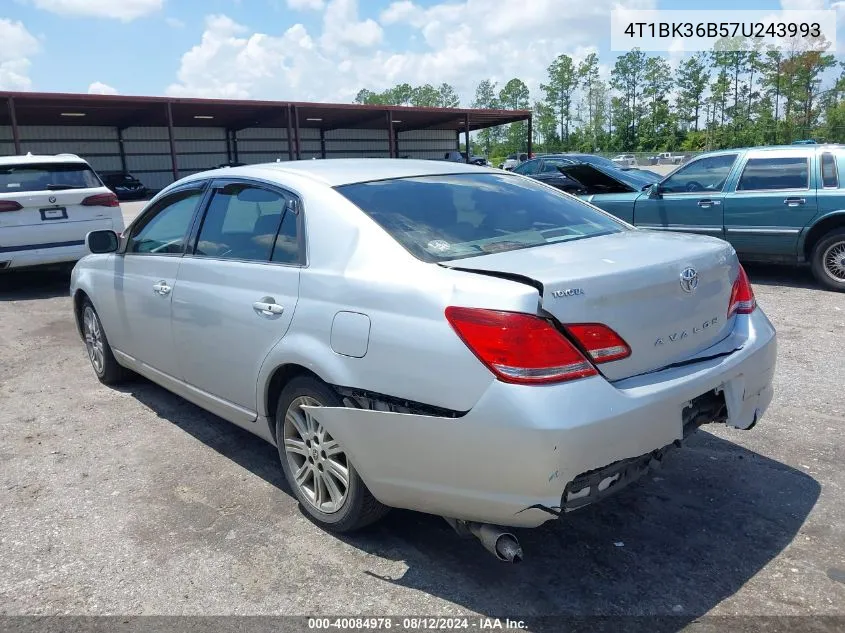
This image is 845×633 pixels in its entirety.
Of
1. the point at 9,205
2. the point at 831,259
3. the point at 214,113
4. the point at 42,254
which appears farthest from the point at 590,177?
the point at 214,113

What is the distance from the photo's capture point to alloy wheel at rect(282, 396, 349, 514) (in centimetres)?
300

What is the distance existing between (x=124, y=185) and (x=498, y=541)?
3493 centimetres

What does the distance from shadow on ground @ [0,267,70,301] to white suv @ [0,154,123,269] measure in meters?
0.66

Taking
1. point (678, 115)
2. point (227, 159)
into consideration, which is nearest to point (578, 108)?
point (678, 115)

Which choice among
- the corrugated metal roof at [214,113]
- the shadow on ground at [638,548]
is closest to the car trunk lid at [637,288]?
the shadow on ground at [638,548]

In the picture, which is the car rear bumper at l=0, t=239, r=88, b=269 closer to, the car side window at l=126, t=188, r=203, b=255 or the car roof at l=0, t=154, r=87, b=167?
the car roof at l=0, t=154, r=87, b=167

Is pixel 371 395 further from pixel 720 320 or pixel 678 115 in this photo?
pixel 678 115

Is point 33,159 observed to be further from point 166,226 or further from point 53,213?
point 166,226

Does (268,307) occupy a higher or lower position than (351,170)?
lower

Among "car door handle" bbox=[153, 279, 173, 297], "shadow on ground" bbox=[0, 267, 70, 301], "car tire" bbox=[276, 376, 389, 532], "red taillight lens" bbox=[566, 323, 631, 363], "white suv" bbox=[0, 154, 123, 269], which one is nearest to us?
"red taillight lens" bbox=[566, 323, 631, 363]

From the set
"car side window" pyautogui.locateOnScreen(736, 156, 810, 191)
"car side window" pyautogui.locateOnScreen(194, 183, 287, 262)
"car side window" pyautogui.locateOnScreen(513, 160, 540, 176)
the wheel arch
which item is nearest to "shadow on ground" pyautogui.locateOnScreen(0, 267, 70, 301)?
"car side window" pyautogui.locateOnScreen(194, 183, 287, 262)

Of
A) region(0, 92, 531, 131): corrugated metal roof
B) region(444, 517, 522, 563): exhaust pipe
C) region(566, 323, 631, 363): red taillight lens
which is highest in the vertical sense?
region(0, 92, 531, 131): corrugated metal roof

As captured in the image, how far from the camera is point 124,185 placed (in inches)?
1315

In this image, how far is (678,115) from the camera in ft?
281
